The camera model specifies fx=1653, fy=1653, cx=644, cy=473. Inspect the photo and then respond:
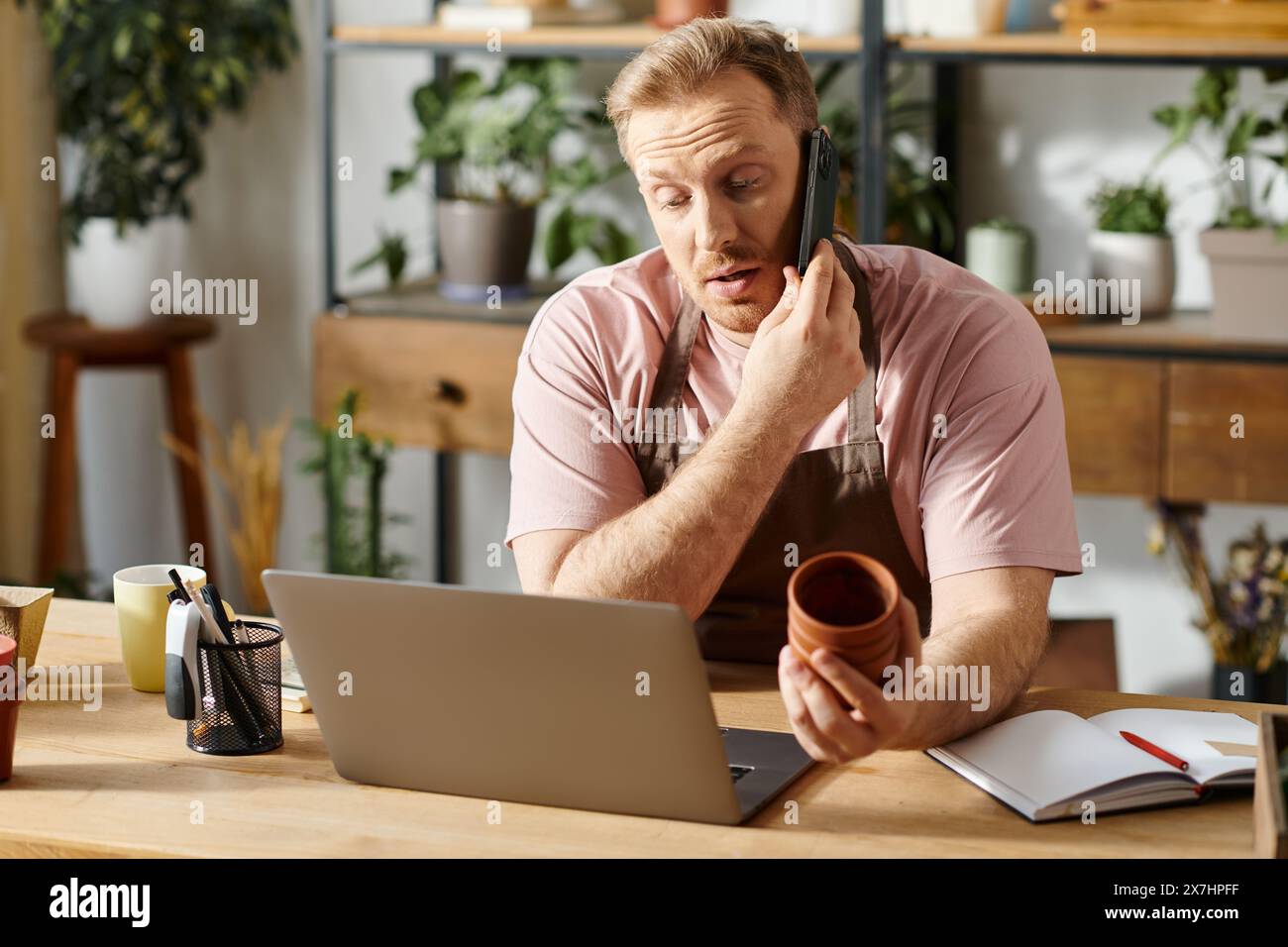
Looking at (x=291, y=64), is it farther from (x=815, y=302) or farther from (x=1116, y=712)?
(x=1116, y=712)

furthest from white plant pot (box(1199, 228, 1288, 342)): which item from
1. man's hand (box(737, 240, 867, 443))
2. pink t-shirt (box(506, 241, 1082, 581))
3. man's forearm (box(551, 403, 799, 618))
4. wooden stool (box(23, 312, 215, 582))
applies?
wooden stool (box(23, 312, 215, 582))

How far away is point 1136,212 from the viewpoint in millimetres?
2840

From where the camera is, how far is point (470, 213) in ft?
10.1

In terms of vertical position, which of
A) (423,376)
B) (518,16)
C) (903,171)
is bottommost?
(423,376)

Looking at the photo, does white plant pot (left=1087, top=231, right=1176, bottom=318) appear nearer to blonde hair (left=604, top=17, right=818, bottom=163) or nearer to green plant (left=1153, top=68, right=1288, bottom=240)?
green plant (left=1153, top=68, right=1288, bottom=240)

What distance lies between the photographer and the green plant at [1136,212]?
2.84 metres

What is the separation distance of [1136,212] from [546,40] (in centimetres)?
107

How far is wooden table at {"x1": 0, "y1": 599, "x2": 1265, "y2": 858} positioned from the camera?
1189mm

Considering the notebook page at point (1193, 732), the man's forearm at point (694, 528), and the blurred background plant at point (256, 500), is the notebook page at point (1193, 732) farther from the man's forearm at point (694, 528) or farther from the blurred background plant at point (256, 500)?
the blurred background plant at point (256, 500)

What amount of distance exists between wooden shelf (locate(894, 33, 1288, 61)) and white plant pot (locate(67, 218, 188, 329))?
1.56 meters

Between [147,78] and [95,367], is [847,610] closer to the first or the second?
[95,367]

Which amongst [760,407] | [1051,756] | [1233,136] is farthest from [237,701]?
[1233,136]

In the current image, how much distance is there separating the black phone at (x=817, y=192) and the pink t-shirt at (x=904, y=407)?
11 centimetres

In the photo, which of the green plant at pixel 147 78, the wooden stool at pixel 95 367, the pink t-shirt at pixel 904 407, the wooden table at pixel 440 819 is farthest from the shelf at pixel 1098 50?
the wooden table at pixel 440 819
